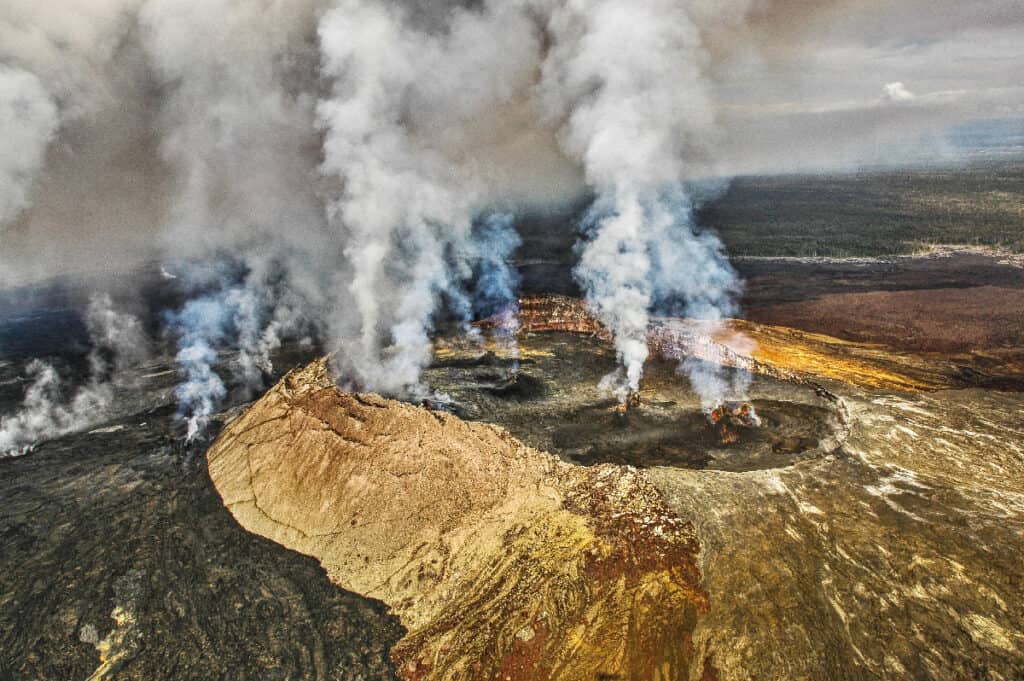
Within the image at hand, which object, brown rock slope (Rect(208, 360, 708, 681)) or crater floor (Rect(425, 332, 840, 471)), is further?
crater floor (Rect(425, 332, 840, 471))

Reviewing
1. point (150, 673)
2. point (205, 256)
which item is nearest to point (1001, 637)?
point (150, 673)

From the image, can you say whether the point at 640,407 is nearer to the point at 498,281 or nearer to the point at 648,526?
the point at 648,526

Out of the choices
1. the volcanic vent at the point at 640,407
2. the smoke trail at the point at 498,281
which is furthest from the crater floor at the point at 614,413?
the smoke trail at the point at 498,281

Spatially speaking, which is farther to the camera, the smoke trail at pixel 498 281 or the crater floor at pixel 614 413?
the smoke trail at pixel 498 281

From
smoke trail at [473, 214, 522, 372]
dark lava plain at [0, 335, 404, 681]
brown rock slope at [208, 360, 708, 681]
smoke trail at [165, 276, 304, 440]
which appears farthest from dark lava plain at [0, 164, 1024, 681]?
smoke trail at [473, 214, 522, 372]

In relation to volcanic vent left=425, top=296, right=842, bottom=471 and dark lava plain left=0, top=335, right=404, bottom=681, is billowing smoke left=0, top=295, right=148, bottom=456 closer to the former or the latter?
dark lava plain left=0, top=335, right=404, bottom=681

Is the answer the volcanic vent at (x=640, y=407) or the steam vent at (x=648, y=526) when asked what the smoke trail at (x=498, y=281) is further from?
the steam vent at (x=648, y=526)
